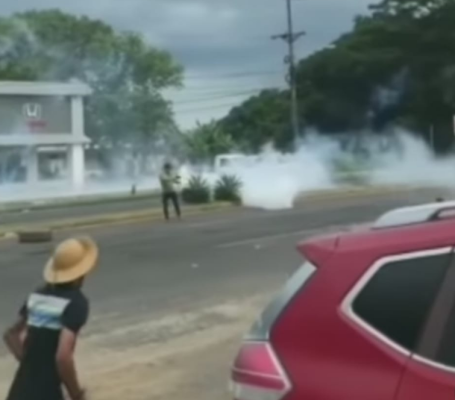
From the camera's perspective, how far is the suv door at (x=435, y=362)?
3426 millimetres

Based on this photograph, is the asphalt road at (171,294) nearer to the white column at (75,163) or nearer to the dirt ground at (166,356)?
the dirt ground at (166,356)

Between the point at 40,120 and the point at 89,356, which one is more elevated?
the point at 40,120

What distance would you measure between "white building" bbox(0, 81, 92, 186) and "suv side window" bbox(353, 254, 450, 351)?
2263 inches

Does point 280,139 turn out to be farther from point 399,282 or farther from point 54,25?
point 399,282

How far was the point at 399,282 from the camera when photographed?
3.61m

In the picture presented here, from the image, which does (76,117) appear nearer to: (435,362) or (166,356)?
(166,356)

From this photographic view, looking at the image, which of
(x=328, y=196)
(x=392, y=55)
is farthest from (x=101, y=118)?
(x=328, y=196)

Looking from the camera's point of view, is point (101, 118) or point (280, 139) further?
point (101, 118)

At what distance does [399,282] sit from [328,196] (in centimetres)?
3898

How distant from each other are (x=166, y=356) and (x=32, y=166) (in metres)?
52.2

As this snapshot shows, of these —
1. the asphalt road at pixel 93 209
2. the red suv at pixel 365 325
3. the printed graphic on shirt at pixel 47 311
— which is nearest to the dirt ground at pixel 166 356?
the printed graphic on shirt at pixel 47 311

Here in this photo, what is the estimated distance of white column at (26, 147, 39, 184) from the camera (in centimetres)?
6194

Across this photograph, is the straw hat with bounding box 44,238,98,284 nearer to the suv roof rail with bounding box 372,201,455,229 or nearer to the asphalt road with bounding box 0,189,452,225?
the suv roof rail with bounding box 372,201,455,229

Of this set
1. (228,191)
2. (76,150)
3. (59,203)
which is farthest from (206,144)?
(228,191)
